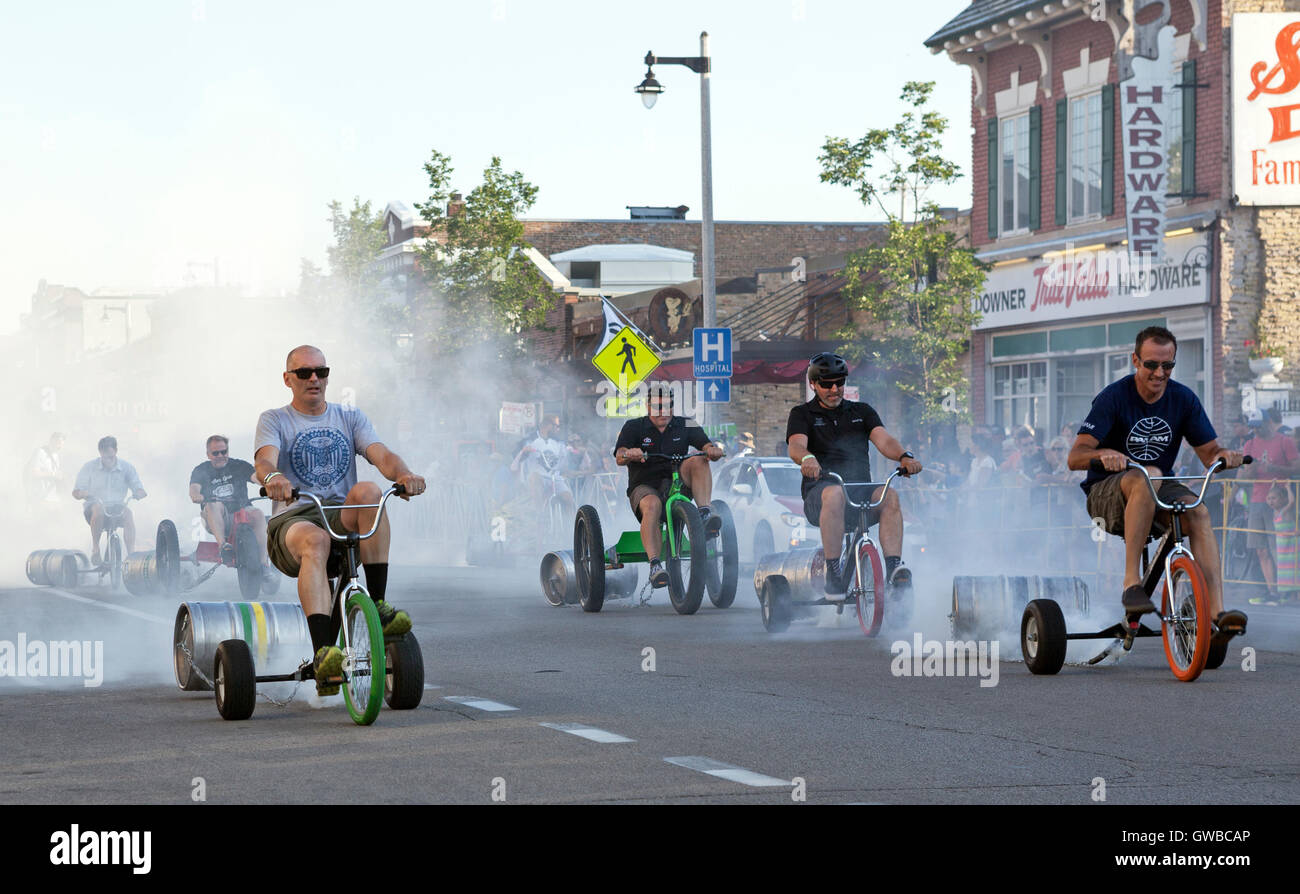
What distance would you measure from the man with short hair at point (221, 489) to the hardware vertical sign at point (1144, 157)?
13.4m

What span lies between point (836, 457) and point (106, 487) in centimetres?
1178

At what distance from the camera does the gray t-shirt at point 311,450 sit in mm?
9695

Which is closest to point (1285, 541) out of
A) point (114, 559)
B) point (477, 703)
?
point (477, 703)

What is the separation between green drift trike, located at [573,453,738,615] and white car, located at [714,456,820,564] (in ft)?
17.2

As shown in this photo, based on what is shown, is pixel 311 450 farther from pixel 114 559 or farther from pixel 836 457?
pixel 114 559

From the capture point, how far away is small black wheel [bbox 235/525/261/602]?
1827 centimetres

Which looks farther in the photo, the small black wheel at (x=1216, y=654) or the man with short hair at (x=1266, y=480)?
the man with short hair at (x=1266, y=480)

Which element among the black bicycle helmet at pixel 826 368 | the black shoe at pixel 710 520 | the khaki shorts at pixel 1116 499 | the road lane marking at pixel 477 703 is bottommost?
the road lane marking at pixel 477 703

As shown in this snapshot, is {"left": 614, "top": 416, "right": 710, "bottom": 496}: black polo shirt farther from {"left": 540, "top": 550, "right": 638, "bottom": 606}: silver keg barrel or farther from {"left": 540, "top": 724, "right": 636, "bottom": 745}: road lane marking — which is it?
{"left": 540, "top": 724, "right": 636, "bottom": 745}: road lane marking

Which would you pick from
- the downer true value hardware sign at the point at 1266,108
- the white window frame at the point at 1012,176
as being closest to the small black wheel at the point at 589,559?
the downer true value hardware sign at the point at 1266,108

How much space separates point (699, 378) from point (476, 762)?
19.4 m

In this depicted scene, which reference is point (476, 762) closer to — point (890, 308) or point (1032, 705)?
point (1032, 705)

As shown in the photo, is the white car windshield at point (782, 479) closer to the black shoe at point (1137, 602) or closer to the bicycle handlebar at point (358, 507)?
the black shoe at point (1137, 602)

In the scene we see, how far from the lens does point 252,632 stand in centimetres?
1042
